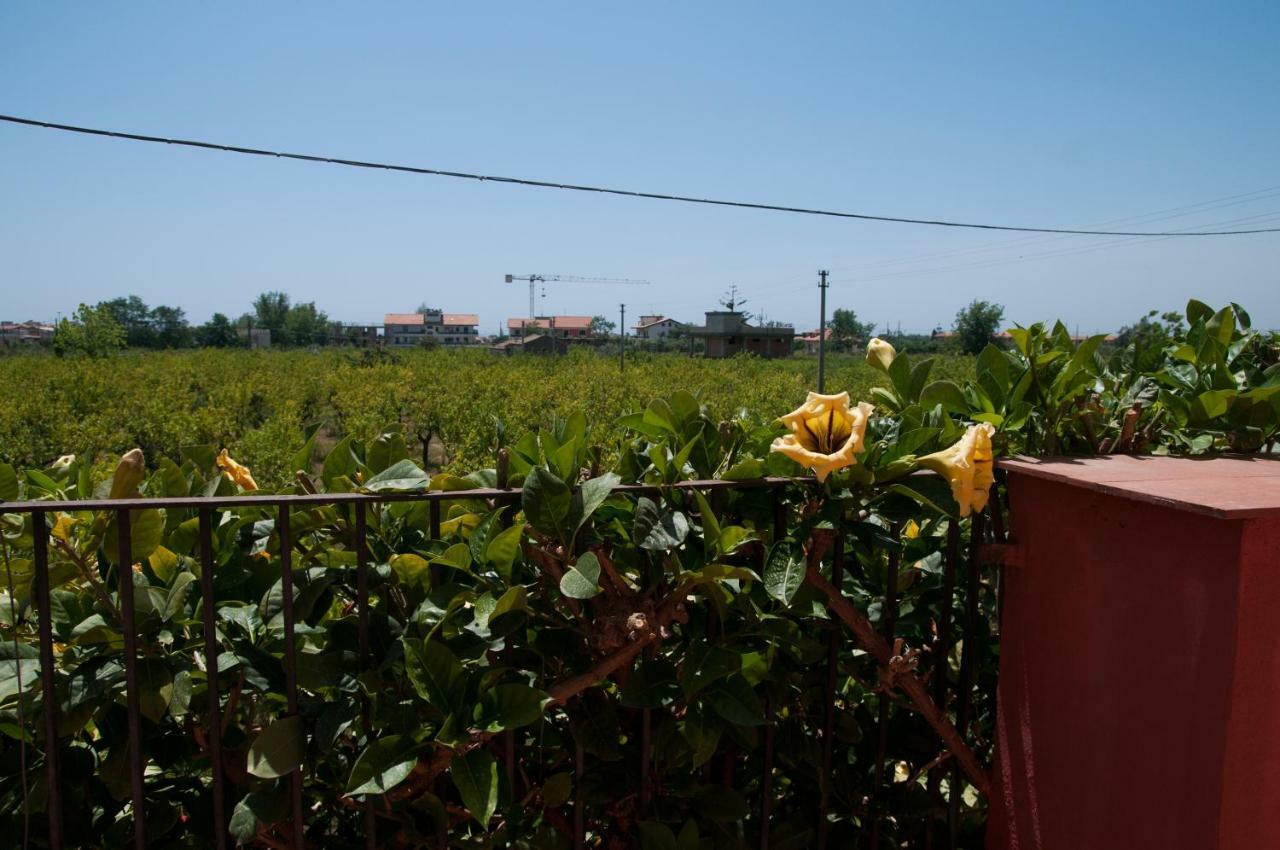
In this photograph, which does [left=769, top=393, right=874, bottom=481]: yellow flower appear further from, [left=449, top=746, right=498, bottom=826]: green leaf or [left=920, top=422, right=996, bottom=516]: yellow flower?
[left=449, top=746, right=498, bottom=826]: green leaf

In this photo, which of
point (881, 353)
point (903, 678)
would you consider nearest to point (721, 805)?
point (903, 678)

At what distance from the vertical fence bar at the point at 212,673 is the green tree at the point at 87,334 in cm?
3765

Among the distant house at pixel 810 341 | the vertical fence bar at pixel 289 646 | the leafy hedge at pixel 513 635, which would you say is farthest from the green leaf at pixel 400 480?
the distant house at pixel 810 341

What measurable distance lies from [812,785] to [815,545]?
0.46 meters

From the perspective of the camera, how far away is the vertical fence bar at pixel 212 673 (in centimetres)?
104

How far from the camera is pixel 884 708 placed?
4.52 feet

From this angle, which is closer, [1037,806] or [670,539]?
[670,539]

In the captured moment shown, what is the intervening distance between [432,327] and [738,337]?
1886 inches

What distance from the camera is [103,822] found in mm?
1183

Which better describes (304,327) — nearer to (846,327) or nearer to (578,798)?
(846,327)

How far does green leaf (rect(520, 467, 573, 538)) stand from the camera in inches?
42.9

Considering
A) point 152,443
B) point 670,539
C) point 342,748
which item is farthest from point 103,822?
point 152,443

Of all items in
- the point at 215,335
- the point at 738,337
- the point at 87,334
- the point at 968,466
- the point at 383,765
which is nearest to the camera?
the point at 383,765

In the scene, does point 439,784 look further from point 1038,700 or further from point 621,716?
point 1038,700
